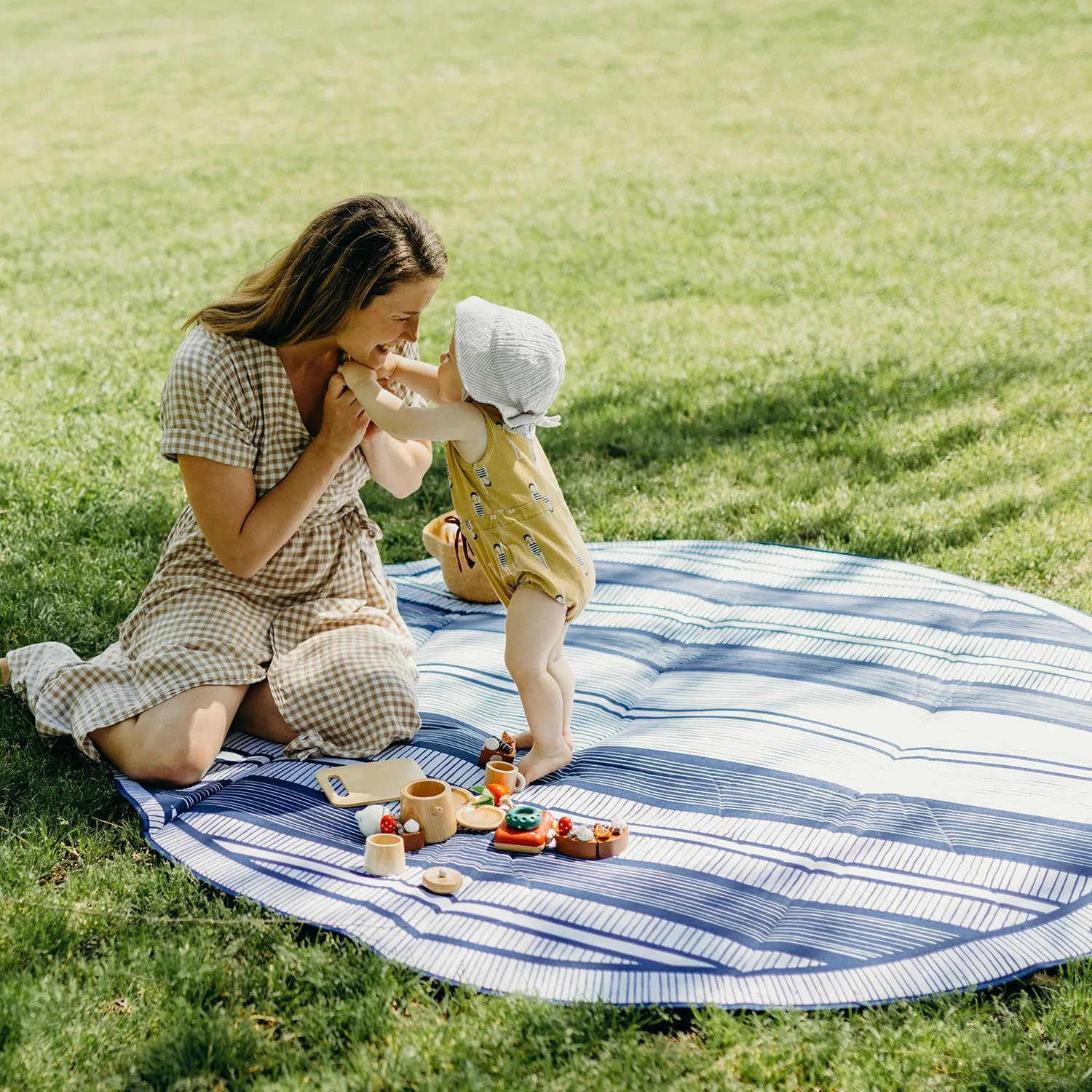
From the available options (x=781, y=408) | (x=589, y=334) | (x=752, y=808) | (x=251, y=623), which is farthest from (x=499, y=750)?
(x=589, y=334)

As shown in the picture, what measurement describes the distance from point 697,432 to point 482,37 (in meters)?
16.2

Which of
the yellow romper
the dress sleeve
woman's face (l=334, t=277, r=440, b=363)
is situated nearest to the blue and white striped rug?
the yellow romper

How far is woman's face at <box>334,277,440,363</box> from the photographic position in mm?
3471

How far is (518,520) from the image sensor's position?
137 inches

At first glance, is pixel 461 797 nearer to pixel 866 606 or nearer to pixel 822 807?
pixel 822 807

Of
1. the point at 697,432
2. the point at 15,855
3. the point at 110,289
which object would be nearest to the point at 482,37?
A: the point at 110,289

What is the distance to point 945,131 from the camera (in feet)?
45.2

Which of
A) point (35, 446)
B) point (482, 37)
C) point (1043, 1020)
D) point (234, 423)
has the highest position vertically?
point (482, 37)

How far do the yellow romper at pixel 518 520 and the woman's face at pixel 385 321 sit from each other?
1.00ft

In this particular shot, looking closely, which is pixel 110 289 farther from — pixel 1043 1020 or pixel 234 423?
pixel 1043 1020

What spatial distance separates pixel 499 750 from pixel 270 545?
34.8 inches

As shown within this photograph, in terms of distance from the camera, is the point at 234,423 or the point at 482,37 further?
the point at 482,37

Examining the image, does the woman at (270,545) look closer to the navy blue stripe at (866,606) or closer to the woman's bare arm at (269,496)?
the woman's bare arm at (269,496)

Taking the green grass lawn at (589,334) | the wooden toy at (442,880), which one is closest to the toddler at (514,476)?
the wooden toy at (442,880)
